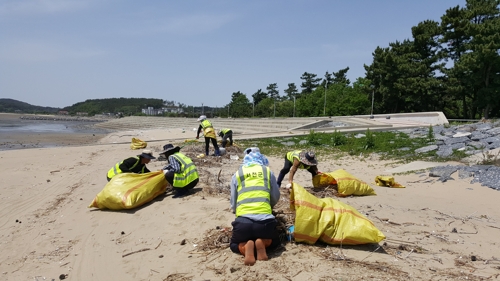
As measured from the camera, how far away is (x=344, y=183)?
638cm

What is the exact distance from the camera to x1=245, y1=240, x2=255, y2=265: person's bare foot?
3.53 metres

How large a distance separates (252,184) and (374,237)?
4.87 ft

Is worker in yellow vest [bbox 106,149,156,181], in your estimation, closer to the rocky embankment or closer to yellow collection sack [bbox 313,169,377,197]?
yellow collection sack [bbox 313,169,377,197]

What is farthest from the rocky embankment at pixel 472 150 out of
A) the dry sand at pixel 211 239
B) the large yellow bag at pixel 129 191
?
the large yellow bag at pixel 129 191

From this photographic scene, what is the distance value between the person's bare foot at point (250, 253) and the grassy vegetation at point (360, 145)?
27.1 feet

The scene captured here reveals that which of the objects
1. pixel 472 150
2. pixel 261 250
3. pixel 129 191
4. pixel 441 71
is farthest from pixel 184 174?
pixel 441 71

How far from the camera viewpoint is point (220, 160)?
1062 centimetres

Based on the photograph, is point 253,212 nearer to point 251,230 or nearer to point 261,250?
point 251,230

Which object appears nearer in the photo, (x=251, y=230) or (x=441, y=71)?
(x=251, y=230)

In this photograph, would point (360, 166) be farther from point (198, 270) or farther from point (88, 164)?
point (88, 164)

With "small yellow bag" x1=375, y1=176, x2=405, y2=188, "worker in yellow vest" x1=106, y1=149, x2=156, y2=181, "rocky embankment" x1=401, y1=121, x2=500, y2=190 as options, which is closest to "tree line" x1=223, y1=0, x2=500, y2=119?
"rocky embankment" x1=401, y1=121, x2=500, y2=190

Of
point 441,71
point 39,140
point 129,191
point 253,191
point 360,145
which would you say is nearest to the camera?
point 253,191

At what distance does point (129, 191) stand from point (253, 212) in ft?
9.65

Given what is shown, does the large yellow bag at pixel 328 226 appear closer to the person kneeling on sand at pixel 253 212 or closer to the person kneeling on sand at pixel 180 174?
the person kneeling on sand at pixel 253 212
